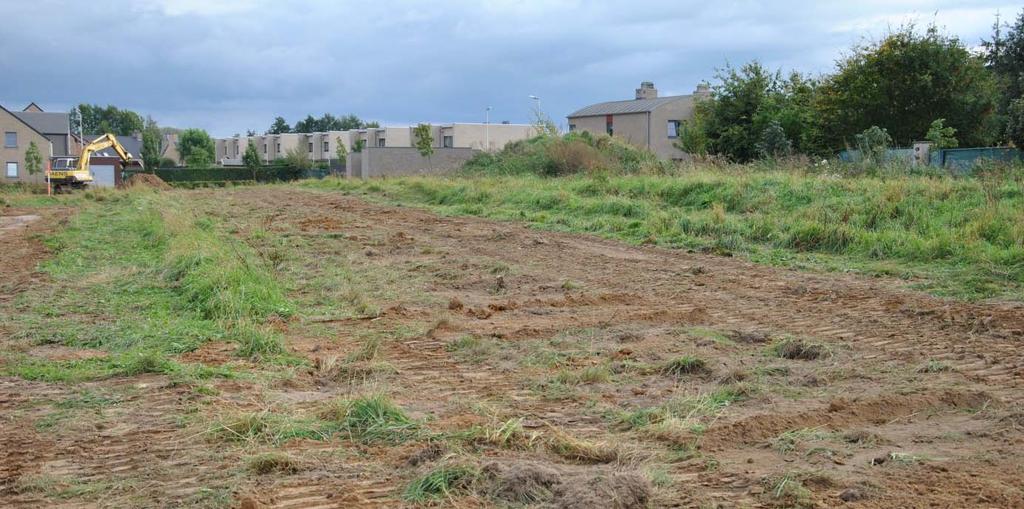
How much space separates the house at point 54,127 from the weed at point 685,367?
88753 mm

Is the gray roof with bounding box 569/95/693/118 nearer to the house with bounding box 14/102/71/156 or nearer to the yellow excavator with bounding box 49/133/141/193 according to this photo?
the yellow excavator with bounding box 49/133/141/193

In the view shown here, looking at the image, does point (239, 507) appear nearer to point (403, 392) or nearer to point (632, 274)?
point (403, 392)

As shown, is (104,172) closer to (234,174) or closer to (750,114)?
(234,174)

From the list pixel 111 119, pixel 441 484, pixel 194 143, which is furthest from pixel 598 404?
pixel 111 119

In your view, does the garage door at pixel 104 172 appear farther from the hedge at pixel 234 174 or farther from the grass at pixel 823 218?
the grass at pixel 823 218

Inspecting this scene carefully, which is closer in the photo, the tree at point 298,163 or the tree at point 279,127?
the tree at point 298,163

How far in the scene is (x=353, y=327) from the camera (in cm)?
882

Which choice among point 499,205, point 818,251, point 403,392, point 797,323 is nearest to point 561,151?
point 499,205

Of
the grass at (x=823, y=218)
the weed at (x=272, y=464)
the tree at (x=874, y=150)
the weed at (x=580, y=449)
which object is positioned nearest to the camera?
the weed at (x=272, y=464)

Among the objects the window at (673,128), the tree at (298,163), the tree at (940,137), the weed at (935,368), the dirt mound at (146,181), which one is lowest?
the weed at (935,368)

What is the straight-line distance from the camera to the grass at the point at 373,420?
5.22m

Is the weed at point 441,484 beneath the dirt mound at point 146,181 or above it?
beneath

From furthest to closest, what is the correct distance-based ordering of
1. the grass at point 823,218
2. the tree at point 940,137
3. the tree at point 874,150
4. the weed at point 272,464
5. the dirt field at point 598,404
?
the tree at point 940,137 → the tree at point 874,150 → the grass at point 823,218 → the weed at point 272,464 → the dirt field at point 598,404

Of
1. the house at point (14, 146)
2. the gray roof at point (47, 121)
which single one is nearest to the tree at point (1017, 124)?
the house at point (14, 146)
